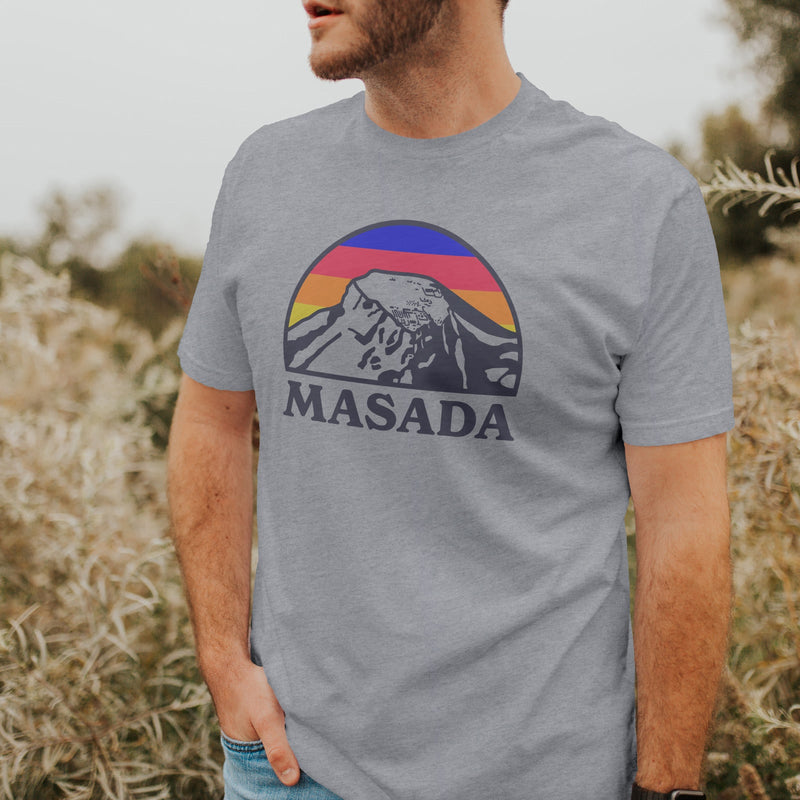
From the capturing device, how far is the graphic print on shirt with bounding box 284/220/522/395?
1.38 m

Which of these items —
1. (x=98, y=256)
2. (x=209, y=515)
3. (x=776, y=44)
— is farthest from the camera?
(x=776, y=44)

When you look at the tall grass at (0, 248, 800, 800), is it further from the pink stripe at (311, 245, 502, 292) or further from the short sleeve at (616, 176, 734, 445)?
the pink stripe at (311, 245, 502, 292)

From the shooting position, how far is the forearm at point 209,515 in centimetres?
179

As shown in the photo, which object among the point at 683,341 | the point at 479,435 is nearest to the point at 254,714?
the point at 479,435

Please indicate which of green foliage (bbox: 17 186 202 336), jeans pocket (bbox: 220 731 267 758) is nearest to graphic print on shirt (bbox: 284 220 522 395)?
jeans pocket (bbox: 220 731 267 758)

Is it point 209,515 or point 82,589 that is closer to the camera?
point 209,515

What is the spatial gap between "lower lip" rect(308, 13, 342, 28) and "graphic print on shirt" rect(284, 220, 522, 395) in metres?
0.40

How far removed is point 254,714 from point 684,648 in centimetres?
82

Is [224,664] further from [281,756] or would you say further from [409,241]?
[409,241]

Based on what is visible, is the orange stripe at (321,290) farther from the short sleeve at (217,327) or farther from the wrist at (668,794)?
the wrist at (668,794)

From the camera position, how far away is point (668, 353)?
1.40 m

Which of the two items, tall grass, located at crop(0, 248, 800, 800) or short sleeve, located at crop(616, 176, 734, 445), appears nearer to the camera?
short sleeve, located at crop(616, 176, 734, 445)

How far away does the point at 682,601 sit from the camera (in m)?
1.49

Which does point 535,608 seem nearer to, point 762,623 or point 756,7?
point 762,623
